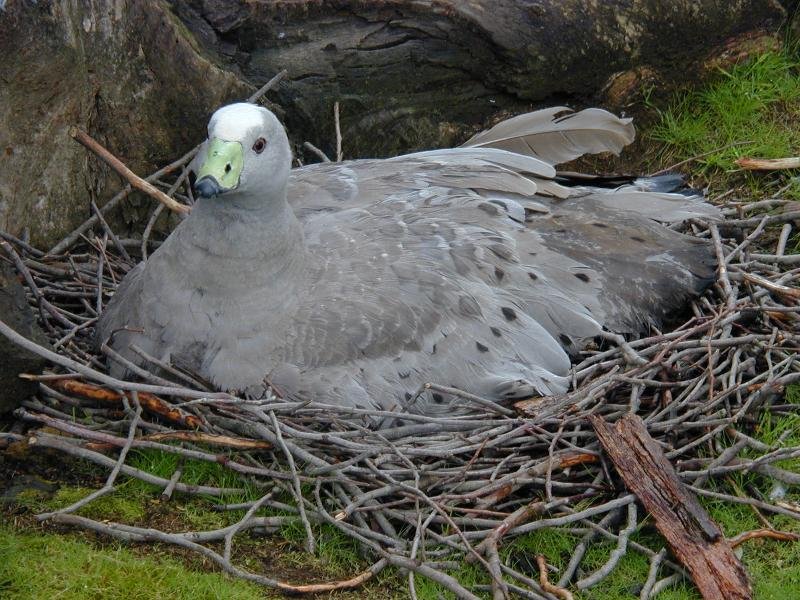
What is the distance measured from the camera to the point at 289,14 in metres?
6.86

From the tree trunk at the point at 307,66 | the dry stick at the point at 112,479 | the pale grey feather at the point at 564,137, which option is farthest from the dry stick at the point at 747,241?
the dry stick at the point at 112,479

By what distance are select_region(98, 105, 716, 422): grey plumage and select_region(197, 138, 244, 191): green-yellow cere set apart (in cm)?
6

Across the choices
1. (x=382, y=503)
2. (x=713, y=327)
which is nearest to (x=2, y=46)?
(x=382, y=503)

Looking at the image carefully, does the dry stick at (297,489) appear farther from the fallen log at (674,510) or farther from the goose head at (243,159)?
the fallen log at (674,510)

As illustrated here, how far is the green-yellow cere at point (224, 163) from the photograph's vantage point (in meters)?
4.72

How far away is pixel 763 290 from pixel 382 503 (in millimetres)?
2518

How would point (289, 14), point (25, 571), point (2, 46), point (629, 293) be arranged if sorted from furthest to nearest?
point (289, 14) → point (629, 293) → point (2, 46) → point (25, 571)

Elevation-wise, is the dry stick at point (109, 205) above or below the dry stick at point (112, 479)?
above

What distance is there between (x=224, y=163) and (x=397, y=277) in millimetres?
1139

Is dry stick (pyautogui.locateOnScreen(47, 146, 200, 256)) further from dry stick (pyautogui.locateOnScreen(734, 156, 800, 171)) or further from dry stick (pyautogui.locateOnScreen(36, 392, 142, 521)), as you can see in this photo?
dry stick (pyautogui.locateOnScreen(734, 156, 800, 171))

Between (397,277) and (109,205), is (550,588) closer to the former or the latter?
(397,277)

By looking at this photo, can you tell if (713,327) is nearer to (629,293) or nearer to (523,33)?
(629,293)

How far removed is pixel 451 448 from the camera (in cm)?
507

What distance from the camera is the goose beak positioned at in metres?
4.68
